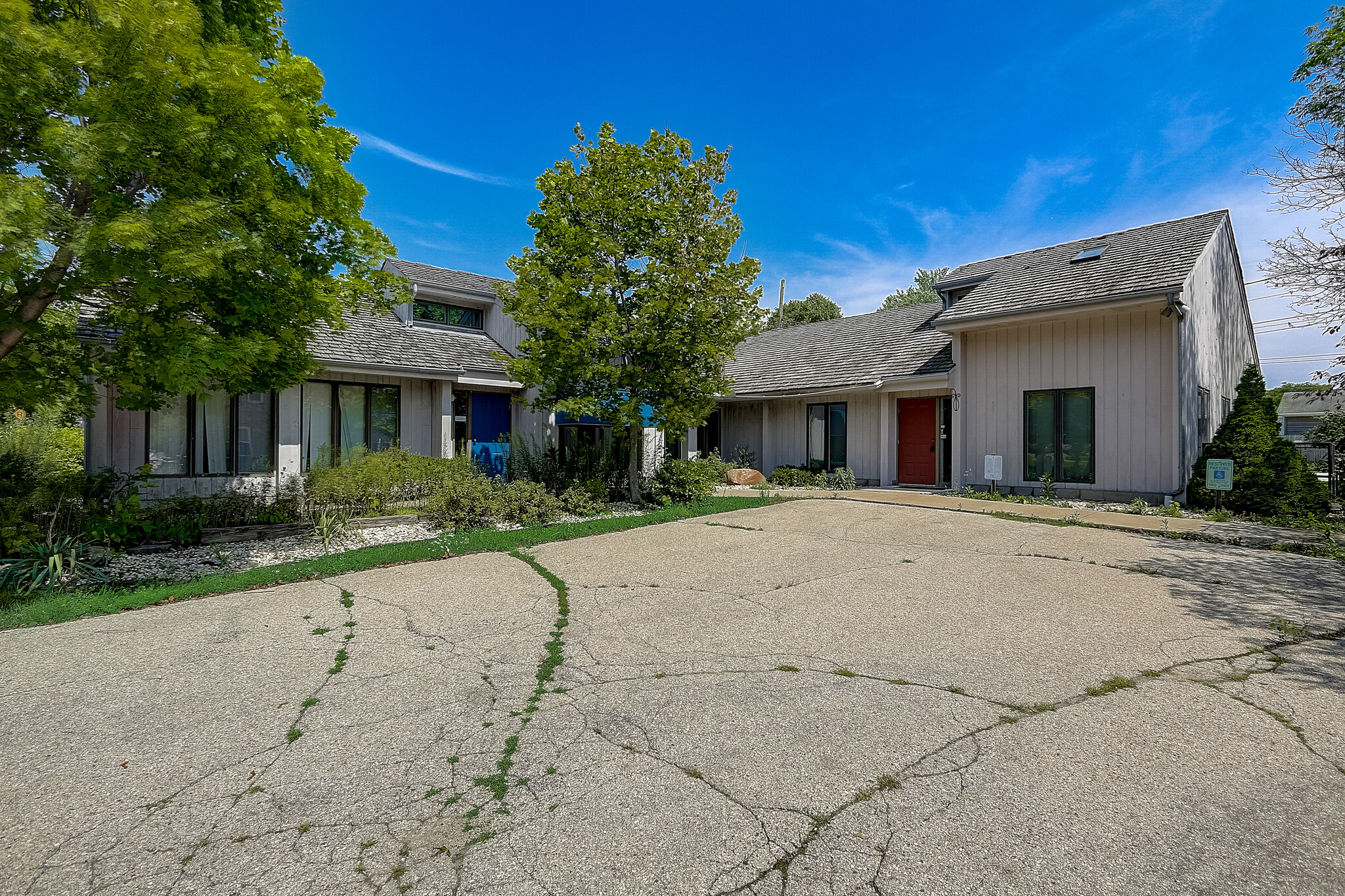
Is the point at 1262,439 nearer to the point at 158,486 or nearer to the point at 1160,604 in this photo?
the point at 1160,604

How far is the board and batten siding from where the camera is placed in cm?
1176

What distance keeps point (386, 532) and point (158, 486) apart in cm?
466

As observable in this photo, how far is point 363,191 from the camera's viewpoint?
7.98 metres

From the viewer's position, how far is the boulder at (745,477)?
1745 cm

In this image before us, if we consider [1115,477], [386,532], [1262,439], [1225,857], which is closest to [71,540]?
[386,532]

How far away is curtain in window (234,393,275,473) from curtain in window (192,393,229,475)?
7.5 inches

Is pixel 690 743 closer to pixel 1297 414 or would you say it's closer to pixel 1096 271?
pixel 1096 271

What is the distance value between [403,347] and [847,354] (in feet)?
41.8

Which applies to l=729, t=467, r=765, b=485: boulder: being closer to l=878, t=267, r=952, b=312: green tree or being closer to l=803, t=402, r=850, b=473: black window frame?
l=803, t=402, r=850, b=473: black window frame

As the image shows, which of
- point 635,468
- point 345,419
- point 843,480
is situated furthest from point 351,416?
point 843,480

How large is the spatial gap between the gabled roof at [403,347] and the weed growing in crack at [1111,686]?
11.0 meters

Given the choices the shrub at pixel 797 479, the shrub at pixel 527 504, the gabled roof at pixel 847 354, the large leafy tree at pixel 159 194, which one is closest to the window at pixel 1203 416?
the gabled roof at pixel 847 354

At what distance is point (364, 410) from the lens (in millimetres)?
13469

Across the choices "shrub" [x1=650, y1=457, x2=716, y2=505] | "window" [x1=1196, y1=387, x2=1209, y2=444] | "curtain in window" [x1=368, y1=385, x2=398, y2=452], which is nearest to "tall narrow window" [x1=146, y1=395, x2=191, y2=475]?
"curtain in window" [x1=368, y1=385, x2=398, y2=452]
